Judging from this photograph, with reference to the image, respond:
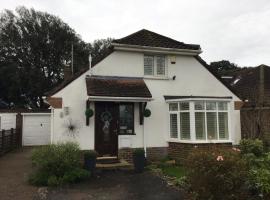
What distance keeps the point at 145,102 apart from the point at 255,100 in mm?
10537

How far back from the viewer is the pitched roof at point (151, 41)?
589 inches

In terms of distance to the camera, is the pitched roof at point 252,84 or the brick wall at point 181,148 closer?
the brick wall at point 181,148

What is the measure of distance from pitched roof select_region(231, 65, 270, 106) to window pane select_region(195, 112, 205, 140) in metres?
7.87

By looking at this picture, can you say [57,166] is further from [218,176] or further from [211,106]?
[211,106]

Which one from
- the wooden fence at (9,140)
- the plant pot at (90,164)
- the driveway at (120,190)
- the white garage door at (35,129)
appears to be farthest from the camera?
the white garage door at (35,129)

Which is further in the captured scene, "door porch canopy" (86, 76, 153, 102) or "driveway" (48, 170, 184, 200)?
"door porch canopy" (86, 76, 153, 102)

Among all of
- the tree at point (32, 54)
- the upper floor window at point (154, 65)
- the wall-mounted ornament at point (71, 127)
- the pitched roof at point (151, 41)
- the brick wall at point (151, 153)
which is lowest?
the brick wall at point (151, 153)

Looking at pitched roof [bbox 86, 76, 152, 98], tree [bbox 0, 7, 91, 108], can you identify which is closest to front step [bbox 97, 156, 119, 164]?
pitched roof [bbox 86, 76, 152, 98]

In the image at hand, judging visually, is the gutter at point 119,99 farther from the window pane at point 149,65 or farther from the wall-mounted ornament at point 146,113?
the window pane at point 149,65

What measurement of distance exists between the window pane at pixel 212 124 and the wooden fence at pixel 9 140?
11.0m

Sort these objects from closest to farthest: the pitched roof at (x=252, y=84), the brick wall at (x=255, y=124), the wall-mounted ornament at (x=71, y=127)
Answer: the wall-mounted ornament at (x=71, y=127) < the brick wall at (x=255, y=124) < the pitched roof at (x=252, y=84)

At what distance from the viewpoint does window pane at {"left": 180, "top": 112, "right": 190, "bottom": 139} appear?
14258mm

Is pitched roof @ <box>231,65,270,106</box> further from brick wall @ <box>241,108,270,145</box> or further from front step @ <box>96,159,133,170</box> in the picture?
front step @ <box>96,159,133,170</box>

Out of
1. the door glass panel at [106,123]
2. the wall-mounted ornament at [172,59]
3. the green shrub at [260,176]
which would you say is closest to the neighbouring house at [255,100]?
the wall-mounted ornament at [172,59]
